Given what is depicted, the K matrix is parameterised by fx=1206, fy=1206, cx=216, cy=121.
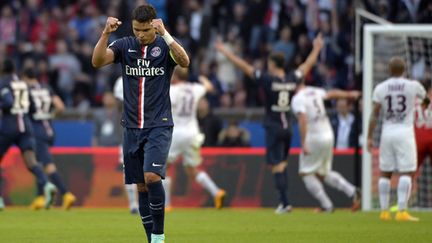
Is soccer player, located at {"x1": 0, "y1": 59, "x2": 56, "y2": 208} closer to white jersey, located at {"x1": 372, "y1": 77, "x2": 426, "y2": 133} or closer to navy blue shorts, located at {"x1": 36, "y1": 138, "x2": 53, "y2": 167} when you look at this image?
navy blue shorts, located at {"x1": 36, "y1": 138, "x2": 53, "y2": 167}

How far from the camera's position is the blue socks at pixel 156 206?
39.2 feet

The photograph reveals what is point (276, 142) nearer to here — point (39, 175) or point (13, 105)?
point (39, 175)

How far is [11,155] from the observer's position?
2242 centimetres

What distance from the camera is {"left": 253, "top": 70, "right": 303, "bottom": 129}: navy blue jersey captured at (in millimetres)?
19438

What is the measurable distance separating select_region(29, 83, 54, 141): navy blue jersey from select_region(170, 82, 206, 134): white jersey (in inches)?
91.3

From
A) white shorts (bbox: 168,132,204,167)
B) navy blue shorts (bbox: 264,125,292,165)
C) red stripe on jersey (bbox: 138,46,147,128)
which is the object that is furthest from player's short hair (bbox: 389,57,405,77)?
red stripe on jersey (bbox: 138,46,147,128)

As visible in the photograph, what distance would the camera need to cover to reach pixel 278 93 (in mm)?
19469

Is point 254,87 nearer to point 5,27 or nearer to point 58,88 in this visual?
point 58,88

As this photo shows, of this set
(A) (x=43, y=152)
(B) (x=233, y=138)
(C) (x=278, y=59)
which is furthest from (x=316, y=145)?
(A) (x=43, y=152)

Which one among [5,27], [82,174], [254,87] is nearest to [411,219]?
[82,174]

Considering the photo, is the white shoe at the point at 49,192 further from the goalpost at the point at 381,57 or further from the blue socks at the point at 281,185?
the goalpost at the point at 381,57

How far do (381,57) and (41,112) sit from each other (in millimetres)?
6193

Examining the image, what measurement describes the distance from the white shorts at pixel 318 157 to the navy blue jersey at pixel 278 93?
66cm

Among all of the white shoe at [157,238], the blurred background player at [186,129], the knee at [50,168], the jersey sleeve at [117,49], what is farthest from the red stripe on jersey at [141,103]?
the knee at [50,168]
